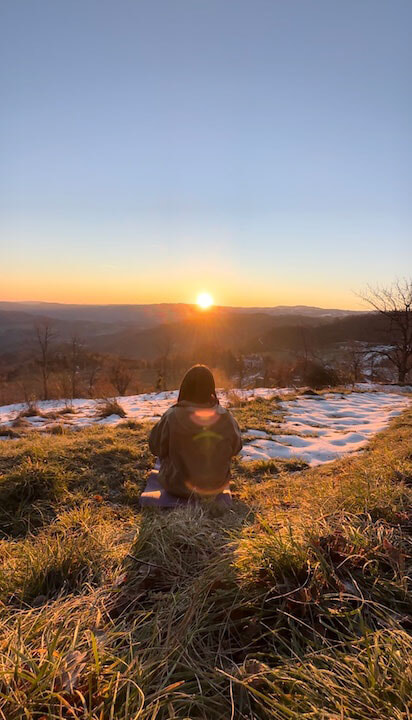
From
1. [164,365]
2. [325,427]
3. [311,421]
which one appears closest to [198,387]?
[325,427]

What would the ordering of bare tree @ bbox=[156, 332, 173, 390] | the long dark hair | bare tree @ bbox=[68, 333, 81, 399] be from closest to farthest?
the long dark hair
bare tree @ bbox=[68, 333, 81, 399]
bare tree @ bbox=[156, 332, 173, 390]

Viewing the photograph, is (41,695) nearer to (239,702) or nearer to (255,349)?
(239,702)

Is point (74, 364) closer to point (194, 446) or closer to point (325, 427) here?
point (325, 427)

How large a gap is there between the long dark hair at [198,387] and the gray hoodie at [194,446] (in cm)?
7

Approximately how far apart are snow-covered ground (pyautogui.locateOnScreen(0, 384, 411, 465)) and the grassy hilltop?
3875 mm

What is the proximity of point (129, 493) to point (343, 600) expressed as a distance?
346 centimetres

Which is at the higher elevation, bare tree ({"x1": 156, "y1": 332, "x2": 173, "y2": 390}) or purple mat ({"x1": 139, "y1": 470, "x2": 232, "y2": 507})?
purple mat ({"x1": 139, "y1": 470, "x2": 232, "y2": 507})

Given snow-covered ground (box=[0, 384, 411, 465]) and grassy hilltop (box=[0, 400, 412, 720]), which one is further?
snow-covered ground (box=[0, 384, 411, 465])

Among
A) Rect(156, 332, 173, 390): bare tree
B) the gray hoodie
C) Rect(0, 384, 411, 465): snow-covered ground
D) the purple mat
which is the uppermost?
the gray hoodie

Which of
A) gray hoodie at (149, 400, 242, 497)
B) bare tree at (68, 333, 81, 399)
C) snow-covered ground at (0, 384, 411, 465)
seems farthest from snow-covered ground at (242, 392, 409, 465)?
bare tree at (68, 333, 81, 399)

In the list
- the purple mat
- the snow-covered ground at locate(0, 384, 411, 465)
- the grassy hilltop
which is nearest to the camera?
the grassy hilltop

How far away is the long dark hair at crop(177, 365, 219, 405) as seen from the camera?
146 inches

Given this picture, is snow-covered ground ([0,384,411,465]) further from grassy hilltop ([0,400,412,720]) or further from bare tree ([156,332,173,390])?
bare tree ([156,332,173,390])

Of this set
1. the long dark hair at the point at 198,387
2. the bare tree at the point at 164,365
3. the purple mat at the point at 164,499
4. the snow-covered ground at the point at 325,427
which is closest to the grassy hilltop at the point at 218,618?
the purple mat at the point at 164,499
